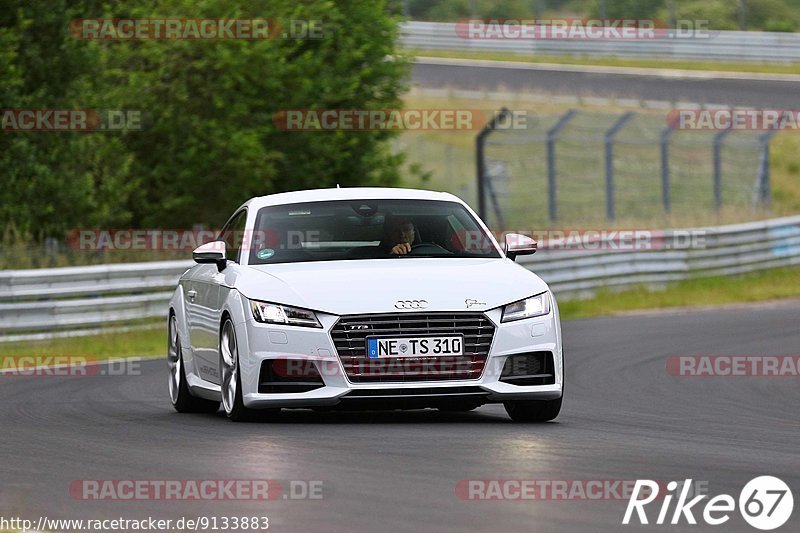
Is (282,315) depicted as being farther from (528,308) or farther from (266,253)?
(528,308)

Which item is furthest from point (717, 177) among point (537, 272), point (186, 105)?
point (186, 105)

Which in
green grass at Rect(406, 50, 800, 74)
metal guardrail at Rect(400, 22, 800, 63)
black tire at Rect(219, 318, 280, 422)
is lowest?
green grass at Rect(406, 50, 800, 74)

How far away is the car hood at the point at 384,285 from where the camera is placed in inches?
401

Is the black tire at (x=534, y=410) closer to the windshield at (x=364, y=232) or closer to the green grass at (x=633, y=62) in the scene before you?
the windshield at (x=364, y=232)

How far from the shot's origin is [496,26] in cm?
5597

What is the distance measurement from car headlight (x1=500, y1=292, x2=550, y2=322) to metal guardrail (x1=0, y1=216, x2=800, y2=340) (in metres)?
10.5

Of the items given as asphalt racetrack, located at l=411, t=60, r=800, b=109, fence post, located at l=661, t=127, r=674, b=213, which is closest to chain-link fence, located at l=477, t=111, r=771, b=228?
fence post, located at l=661, t=127, r=674, b=213

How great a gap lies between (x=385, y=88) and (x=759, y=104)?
14191 millimetres

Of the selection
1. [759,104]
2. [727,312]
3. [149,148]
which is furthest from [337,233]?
[759,104]

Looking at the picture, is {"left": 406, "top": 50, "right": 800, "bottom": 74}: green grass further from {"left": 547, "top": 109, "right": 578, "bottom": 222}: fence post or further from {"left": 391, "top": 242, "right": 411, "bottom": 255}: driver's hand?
{"left": 391, "top": 242, "right": 411, "bottom": 255}: driver's hand

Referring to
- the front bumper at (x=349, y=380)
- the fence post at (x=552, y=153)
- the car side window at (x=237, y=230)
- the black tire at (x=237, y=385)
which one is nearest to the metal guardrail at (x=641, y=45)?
the fence post at (x=552, y=153)

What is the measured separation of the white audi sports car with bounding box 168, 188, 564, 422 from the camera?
33.3 feet

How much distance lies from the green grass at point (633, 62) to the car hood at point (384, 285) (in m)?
39.6

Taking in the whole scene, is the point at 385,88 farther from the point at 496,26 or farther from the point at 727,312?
the point at 496,26
